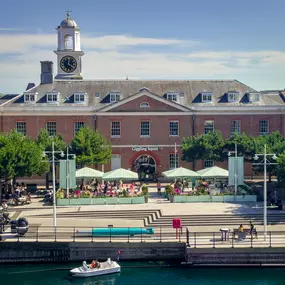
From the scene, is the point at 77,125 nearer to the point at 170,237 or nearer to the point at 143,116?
the point at 143,116

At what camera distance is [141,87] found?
207 feet

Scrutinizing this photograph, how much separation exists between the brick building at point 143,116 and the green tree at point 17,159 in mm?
12502

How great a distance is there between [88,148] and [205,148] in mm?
9978

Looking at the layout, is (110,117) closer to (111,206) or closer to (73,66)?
(73,66)

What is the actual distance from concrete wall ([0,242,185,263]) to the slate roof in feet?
90.1

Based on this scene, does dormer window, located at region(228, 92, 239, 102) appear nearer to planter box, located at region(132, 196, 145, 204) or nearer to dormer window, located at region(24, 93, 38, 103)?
dormer window, located at region(24, 93, 38, 103)

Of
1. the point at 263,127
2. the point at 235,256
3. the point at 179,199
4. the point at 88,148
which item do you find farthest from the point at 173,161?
the point at 235,256

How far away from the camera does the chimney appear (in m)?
63.7

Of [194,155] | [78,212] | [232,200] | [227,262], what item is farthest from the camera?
[194,155]

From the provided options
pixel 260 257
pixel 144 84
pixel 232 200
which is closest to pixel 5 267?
pixel 260 257

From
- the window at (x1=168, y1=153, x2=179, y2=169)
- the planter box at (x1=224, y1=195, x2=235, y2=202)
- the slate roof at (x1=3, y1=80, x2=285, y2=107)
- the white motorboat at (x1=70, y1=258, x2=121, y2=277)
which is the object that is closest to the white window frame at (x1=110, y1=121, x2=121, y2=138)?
the slate roof at (x1=3, y1=80, x2=285, y2=107)

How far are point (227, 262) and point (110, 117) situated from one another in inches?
1162

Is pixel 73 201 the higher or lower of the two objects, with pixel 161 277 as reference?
higher

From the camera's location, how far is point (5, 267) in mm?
34656
